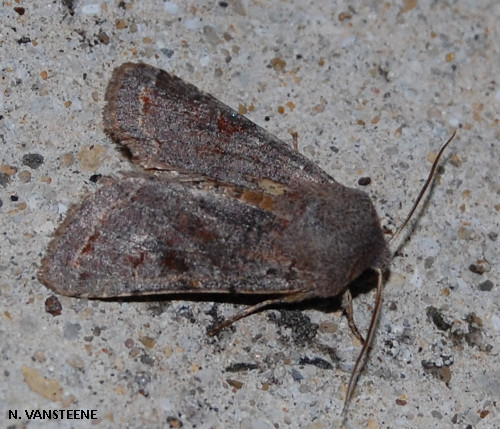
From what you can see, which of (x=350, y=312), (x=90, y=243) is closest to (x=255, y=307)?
(x=350, y=312)

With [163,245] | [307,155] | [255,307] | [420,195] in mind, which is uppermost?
[420,195]

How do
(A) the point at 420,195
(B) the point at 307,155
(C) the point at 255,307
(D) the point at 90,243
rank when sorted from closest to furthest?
1. (D) the point at 90,243
2. (C) the point at 255,307
3. (A) the point at 420,195
4. (B) the point at 307,155

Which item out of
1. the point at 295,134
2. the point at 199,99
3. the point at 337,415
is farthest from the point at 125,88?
the point at 337,415

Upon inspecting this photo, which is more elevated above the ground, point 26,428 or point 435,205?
point 435,205

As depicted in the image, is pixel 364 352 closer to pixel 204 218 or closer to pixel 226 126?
pixel 204 218

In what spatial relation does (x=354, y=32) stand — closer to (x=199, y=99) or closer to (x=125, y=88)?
(x=199, y=99)

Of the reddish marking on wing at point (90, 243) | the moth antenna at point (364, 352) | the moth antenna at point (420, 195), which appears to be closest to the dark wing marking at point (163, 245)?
the reddish marking on wing at point (90, 243)
